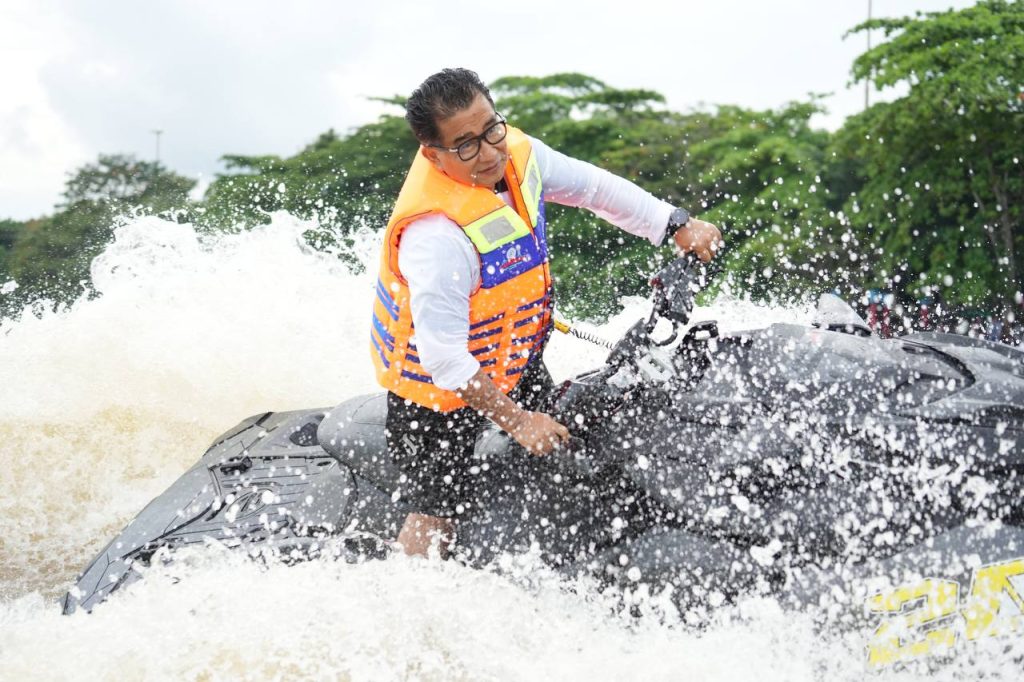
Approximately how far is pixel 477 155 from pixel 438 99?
6.6 inches

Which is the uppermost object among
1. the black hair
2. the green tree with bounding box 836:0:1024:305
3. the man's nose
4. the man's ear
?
the green tree with bounding box 836:0:1024:305

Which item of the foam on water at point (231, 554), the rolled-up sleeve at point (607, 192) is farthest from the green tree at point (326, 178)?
the rolled-up sleeve at point (607, 192)

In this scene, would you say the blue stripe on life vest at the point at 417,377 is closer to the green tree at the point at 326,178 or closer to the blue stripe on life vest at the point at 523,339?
the blue stripe on life vest at the point at 523,339

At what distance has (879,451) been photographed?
216 centimetres

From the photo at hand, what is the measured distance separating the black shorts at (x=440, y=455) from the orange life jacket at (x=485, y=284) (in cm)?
4

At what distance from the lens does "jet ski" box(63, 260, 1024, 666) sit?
2117mm

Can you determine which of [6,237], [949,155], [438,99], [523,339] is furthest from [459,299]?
[6,237]

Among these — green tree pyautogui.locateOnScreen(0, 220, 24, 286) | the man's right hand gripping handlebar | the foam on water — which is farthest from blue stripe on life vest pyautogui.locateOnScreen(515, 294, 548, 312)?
green tree pyautogui.locateOnScreen(0, 220, 24, 286)

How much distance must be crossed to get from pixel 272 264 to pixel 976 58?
10247 mm

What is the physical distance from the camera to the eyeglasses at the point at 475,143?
8.09ft

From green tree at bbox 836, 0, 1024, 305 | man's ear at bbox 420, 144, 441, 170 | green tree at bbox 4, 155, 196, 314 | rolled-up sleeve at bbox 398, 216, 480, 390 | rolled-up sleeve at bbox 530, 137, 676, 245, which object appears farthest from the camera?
green tree at bbox 4, 155, 196, 314

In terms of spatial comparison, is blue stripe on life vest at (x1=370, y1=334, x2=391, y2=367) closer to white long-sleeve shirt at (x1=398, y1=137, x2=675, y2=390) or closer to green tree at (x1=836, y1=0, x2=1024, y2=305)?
white long-sleeve shirt at (x1=398, y1=137, x2=675, y2=390)

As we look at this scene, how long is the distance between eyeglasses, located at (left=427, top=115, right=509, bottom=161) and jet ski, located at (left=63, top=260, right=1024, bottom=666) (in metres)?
0.55

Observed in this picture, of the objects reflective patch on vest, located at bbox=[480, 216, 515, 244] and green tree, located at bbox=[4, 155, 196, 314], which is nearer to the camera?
reflective patch on vest, located at bbox=[480, 216, 515, 244]
